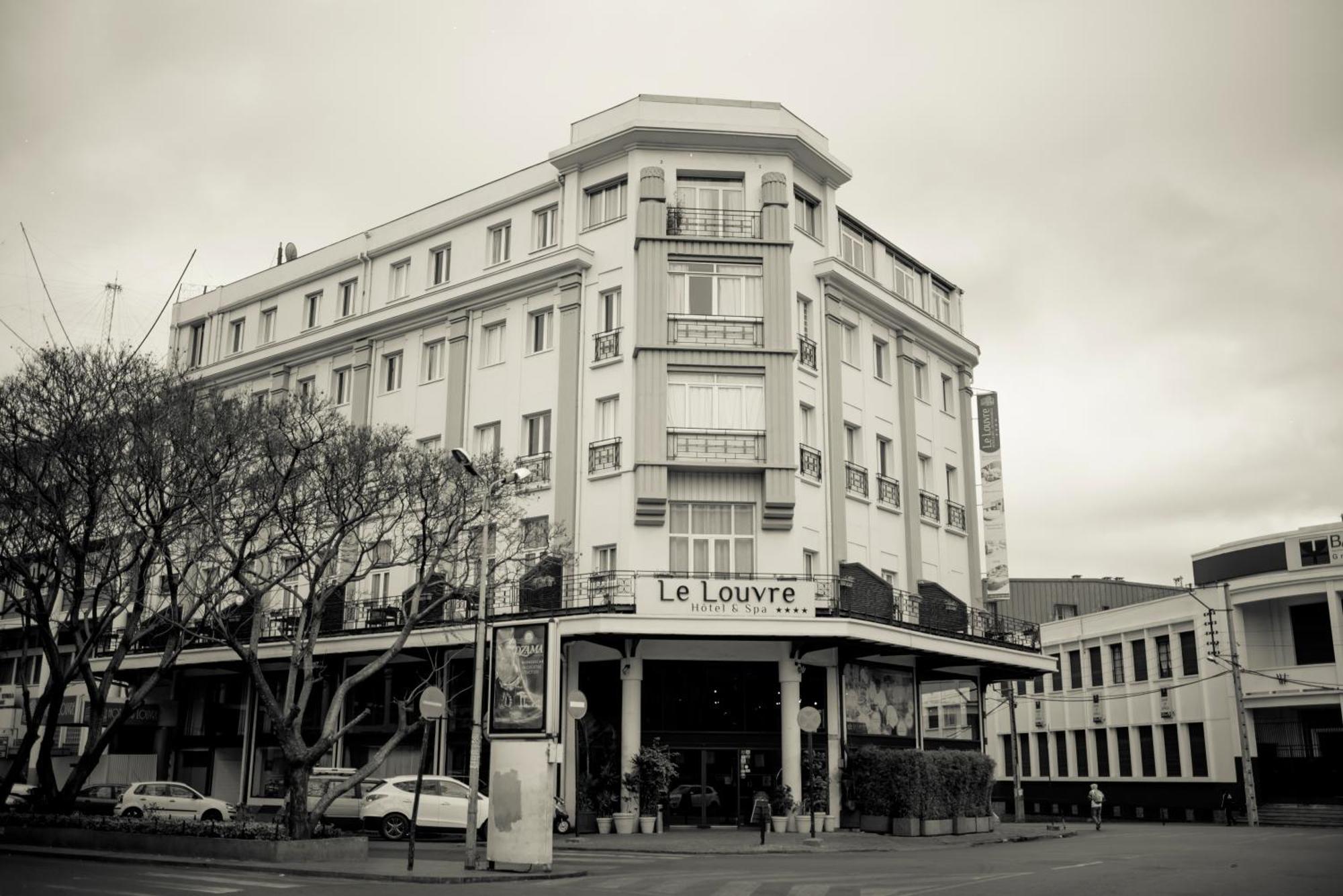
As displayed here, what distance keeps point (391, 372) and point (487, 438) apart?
18.4 ft

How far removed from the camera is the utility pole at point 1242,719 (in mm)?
44750

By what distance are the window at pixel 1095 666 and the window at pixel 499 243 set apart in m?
38.6

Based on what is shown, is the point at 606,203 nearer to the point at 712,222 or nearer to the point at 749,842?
the point at 712,222

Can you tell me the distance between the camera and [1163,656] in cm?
5547

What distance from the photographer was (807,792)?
31172 millimetres

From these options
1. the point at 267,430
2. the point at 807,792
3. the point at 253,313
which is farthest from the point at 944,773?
the point at 253,313

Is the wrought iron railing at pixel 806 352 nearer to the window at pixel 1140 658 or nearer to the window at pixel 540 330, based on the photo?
the window at pixel 540 330

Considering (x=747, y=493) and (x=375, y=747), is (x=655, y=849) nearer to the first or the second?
(x=747, y=493)

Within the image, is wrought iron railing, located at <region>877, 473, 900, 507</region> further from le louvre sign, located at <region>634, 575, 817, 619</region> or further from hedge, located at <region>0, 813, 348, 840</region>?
hedge, located at <region>0, 813, 348, 840</region>

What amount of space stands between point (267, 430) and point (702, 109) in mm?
15831

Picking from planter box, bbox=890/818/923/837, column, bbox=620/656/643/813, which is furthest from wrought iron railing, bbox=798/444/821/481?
planter box, bbox=890/818/923/837

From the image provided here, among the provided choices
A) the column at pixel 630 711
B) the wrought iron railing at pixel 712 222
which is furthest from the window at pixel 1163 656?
the column at pixel 630 711

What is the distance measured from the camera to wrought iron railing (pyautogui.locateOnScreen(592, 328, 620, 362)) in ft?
111

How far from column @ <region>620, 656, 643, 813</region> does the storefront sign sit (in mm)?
10549
